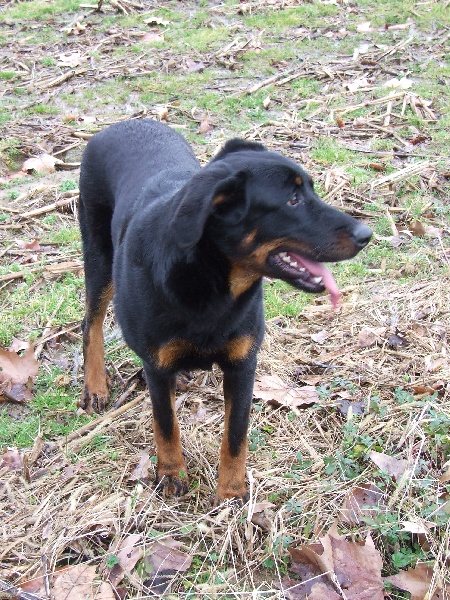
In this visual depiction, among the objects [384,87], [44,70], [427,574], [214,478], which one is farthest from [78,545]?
[44,70]

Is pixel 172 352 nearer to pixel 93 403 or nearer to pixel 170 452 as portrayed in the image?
pixel 170 452

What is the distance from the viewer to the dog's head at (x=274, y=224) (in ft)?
9.98

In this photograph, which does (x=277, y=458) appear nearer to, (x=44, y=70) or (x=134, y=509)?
(x=134, y=509)

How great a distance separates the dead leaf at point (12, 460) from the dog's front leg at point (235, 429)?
120 centimetres

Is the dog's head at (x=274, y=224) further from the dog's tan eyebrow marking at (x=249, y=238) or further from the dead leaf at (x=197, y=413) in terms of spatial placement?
the dead leaf at (x=197, y=413)

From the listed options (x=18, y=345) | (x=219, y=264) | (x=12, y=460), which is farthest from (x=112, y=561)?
(x=18, y=345)

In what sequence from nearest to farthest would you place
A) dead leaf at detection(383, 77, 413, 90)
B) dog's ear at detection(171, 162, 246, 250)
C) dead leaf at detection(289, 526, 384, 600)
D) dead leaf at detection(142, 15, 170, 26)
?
dog's ear at detection(171, 162, 246, 250), dead leaf at detection(289, 526, 384, 600), dead leaf at detection(383, 77, 413, 90), dead leaf at detection(142, 15, 170, 26)

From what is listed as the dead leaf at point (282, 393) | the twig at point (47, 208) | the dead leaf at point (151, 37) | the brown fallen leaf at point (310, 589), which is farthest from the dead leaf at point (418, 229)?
the dead leaf at point (151, 37)

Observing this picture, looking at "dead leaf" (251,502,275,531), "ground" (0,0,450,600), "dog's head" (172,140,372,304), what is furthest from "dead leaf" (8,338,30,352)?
"dog's head" (172,140,372,304)

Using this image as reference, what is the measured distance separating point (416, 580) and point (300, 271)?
1450 mm

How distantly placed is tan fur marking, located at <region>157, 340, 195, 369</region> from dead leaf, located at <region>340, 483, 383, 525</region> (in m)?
1.11

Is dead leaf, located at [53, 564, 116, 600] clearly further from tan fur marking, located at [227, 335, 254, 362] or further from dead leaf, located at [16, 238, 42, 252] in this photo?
dead leaf, located at [16, 238, 42, 252]

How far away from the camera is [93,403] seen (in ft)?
14.9

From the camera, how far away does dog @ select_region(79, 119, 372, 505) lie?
120 inches
